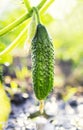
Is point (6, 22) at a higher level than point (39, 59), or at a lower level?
higher

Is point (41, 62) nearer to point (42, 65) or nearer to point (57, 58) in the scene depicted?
point (42, 65)

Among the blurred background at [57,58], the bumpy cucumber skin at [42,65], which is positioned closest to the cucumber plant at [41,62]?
the bumpy cucumber skin at [42,65]

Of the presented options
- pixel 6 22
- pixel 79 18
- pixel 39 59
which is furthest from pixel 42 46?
pixel 79 18

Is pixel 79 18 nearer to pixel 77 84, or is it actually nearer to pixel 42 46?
pixel 77 84

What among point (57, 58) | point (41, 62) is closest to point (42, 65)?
point (41, 62)

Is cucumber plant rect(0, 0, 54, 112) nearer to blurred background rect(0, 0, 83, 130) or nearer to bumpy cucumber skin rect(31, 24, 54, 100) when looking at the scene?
bumpy cucumber skin rect(31, 24, 54, 100)

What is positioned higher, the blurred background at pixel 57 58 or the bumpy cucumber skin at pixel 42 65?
the blurred background at pixel 57 58

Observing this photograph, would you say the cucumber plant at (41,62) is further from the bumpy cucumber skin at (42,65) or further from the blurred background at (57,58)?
the blurred background at (57,58)
